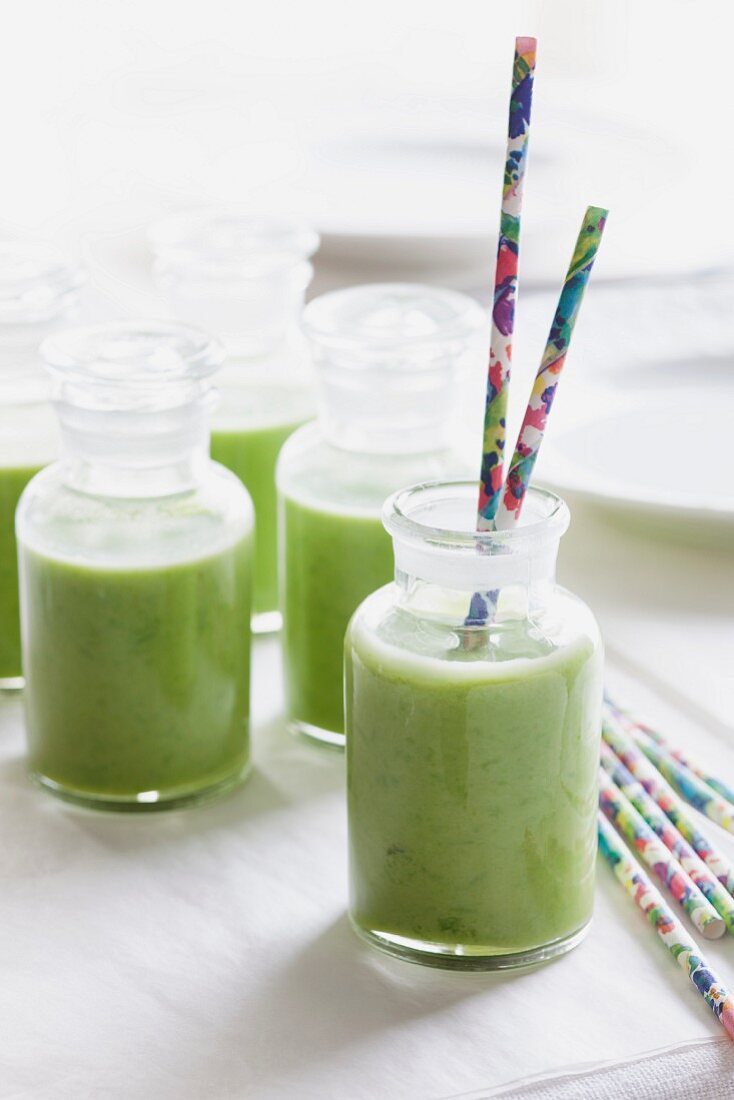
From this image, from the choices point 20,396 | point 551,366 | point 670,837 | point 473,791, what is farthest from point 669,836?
point 20,396

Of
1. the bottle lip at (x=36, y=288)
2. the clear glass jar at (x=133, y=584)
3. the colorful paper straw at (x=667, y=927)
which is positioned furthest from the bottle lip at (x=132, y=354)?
the colorful paper straw at (x=667, y=927)

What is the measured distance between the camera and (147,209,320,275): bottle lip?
1024mm

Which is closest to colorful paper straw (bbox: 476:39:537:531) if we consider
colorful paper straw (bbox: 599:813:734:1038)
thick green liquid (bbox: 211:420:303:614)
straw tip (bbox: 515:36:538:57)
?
straw tip (bbox: 515:36:538:57)

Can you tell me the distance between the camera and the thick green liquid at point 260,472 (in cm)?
100

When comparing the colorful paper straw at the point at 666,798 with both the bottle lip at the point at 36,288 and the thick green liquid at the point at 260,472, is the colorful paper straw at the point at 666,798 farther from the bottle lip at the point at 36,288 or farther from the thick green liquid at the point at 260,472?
the bottle lip at the point at 36,288

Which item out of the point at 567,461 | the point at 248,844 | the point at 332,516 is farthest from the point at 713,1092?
the point at 567,461

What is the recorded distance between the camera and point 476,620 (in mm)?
683

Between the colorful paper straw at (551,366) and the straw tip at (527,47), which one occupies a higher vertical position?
the straw tip at (527,47)

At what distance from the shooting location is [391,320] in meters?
0.90

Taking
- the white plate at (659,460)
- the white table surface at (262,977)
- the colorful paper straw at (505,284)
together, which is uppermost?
the colorful paper straw at (505,284)

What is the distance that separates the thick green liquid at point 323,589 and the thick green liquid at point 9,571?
0.55 ft

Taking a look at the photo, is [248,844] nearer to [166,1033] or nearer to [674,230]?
[166,1033]

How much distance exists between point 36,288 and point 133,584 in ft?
0.82

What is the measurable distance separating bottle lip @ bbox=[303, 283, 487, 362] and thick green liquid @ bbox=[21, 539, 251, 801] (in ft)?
0.41
